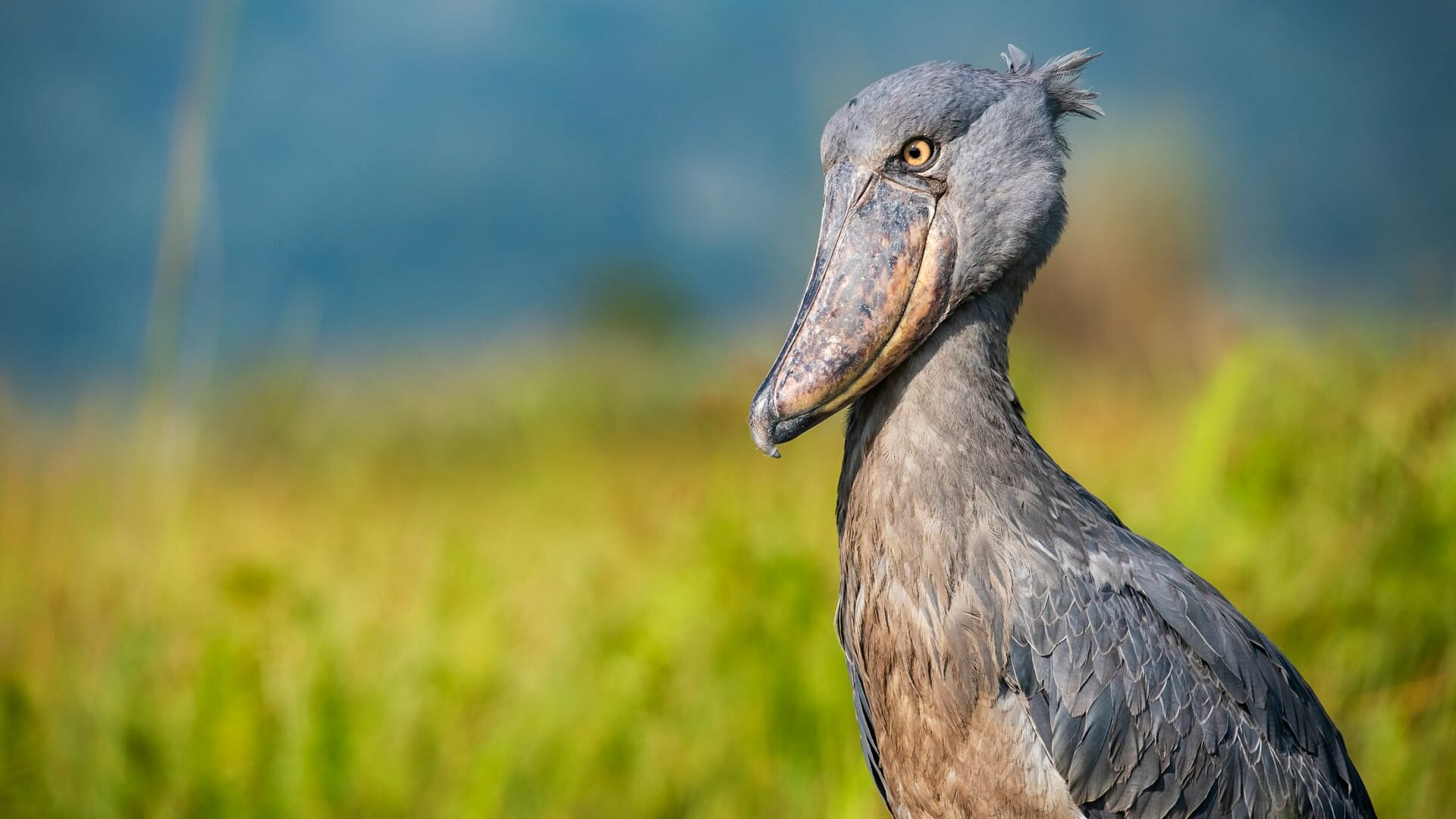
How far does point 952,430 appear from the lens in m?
1.61

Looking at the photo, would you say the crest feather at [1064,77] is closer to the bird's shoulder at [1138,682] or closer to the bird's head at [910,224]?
the bird's head at [910,224]

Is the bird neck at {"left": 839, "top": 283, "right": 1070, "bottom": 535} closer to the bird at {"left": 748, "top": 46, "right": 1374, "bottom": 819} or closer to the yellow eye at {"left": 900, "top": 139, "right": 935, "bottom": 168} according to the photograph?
the bird at {"left": 748, "top": 46, "right": 1374, "bottom": 819}

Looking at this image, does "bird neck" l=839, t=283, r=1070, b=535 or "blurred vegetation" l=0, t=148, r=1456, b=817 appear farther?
"blurred vegetation" l=0, t=148, r=1456, b=817

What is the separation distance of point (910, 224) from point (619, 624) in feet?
6.01

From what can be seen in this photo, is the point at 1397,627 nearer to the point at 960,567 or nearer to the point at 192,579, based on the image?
the point at 960,567

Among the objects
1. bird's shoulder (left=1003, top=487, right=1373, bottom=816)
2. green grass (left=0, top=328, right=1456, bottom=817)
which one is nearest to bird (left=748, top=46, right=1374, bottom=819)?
bird's shoulder (left=1003, top=487, right=1373, bottom=816)

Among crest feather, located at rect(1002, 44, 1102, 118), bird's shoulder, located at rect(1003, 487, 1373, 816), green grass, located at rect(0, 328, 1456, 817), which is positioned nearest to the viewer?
bird's shoulder, located at rect(1003, 487, 1373, 816)

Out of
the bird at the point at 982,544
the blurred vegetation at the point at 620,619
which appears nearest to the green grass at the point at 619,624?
the blurred vegetation at the point at 620,619

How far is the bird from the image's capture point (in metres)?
1.58

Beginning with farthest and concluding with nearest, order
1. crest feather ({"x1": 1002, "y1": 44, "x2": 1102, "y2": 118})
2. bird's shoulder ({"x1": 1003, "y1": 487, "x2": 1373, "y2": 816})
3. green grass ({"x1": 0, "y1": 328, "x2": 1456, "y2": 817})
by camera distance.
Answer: green grass ({"x1": 0, "y1": 328, "x2": 1456, "y2": 817}), crest feather ({"x1": 1002, "y1": 44, "x2": 1102, "y2": 118}), bird's shoulder ({"x1": 1003, "y1": 487, "x2": 1373, "y2": 816})

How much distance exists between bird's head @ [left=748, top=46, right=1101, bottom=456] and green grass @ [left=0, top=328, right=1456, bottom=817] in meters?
1.30

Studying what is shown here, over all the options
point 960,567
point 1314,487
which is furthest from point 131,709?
point 1314,487

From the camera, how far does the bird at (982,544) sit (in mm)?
1576

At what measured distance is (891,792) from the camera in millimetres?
1780
